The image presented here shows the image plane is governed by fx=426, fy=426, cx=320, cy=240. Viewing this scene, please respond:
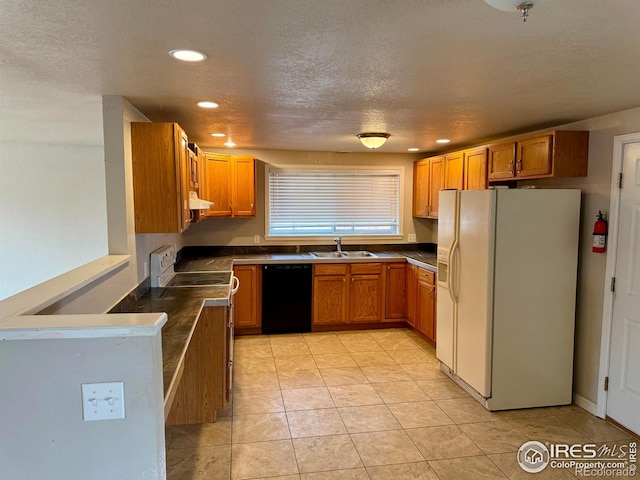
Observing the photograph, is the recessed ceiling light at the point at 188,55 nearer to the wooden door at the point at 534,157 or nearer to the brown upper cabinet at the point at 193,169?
the brown upper cabinet at the point at 193,169

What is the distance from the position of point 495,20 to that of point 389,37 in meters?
0.37

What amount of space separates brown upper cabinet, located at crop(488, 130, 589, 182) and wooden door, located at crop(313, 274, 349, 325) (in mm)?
2248

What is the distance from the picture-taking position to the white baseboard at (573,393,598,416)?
3.18 m

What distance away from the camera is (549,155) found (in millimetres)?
3221

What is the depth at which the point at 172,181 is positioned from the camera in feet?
9.16

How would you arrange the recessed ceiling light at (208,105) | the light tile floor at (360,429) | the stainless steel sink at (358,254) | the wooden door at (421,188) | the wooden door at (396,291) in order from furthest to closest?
1. the stainless steel sink at (358,254)
2. the wooden door at (421,188)
3. the wooden door at (396,291)
4. the recessed ceiling light at (208,105)
5. the light tile floor at (360,429)

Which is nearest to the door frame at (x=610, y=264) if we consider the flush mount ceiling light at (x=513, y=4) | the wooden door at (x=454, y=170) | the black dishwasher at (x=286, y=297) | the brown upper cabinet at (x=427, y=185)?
the wooden door at (x=454, y=170)

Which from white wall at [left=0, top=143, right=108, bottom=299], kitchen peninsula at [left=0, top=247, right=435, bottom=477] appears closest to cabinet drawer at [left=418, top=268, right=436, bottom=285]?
kitchen peninsula at [left=0, top=247, right=435, bottom=477]

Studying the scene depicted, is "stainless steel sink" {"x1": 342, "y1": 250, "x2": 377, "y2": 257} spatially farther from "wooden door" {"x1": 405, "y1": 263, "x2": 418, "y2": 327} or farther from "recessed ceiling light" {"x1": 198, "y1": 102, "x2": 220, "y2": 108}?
"recessed ceiling light" {"x1": 198, "y1": 102, "x2": 220, "y2": 108}

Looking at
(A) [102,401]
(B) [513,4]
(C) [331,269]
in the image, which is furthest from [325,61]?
(C) [331,269]

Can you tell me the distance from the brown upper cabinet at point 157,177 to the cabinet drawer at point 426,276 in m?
2.71

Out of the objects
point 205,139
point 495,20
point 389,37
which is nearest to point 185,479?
point 389,37

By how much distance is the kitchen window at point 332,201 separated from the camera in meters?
5.48

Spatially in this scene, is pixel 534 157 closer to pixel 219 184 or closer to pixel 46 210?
pixel 219 184
